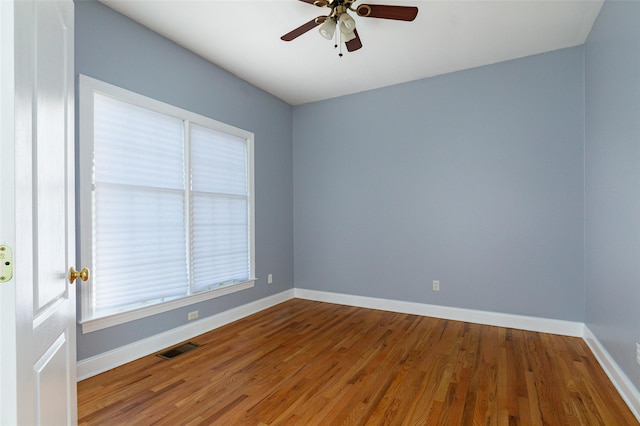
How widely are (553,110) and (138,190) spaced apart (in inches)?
165

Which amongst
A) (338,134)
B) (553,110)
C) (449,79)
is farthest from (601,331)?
(338,134)

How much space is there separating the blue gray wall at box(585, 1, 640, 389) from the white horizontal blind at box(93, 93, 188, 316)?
141 inches

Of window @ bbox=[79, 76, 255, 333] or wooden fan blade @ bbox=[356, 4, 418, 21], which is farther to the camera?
window @ bbox=[79, 76, 255, 333]

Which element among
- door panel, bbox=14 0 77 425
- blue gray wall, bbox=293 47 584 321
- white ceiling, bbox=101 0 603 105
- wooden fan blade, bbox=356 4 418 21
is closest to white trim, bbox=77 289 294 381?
blue gray wall, bbox=293 47 584 321

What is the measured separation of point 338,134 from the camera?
4.62 metres

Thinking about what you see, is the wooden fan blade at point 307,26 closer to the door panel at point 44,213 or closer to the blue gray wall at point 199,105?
the blue gray wall at point 199,105

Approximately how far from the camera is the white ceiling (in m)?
2.62

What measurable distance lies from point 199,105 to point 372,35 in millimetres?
1913

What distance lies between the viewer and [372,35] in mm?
3025

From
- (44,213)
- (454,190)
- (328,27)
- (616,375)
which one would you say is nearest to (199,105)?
(328,27)

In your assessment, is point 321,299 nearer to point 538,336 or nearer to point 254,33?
point 538,336

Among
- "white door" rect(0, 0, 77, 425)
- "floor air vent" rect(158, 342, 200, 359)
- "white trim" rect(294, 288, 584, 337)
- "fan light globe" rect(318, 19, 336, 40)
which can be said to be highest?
"fan light globe" rect(318, 19, 336, 40)

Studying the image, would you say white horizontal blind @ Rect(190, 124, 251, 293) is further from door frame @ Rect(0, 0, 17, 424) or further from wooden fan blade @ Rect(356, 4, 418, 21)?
door frame @ Rect(0, 0, 17, 424)

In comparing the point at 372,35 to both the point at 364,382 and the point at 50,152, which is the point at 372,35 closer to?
the point at 50,152
